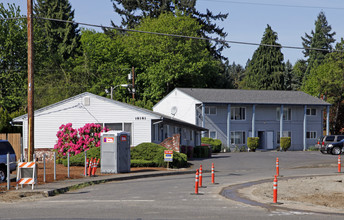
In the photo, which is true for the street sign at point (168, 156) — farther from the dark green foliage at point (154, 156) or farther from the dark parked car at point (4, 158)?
the dark parked car at point (4, 158)

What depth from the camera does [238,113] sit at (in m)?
65.8

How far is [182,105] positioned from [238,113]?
688 centimetres

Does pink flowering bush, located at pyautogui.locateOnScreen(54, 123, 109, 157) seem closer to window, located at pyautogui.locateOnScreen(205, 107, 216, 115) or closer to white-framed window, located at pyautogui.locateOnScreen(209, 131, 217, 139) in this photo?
window, located at pyautogui.locateOnScreen(205, 107, 216, 115)

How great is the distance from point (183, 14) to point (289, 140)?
2638cm

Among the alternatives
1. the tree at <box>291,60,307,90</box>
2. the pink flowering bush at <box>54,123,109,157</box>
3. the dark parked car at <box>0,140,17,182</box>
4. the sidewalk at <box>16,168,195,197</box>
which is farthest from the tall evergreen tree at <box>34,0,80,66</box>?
the dark parked car at <box>0,140,17,182</box>

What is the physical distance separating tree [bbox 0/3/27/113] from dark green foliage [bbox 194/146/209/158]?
25995mm

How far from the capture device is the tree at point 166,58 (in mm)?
73875

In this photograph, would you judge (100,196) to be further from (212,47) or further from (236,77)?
(236,77)

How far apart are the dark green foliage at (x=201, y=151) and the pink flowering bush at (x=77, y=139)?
11.1m

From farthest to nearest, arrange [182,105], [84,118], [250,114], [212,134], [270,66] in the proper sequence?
[270,66] → [250,114] → [182,105] → [212,134] → [84,118]

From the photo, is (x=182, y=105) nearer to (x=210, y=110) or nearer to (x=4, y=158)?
(x=210, y=110)

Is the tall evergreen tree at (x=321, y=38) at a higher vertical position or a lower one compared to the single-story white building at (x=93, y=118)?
higher

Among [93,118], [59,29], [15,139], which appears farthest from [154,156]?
[59,29]

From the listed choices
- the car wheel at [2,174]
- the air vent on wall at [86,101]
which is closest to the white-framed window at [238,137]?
the air vent on wall at [86,101]
